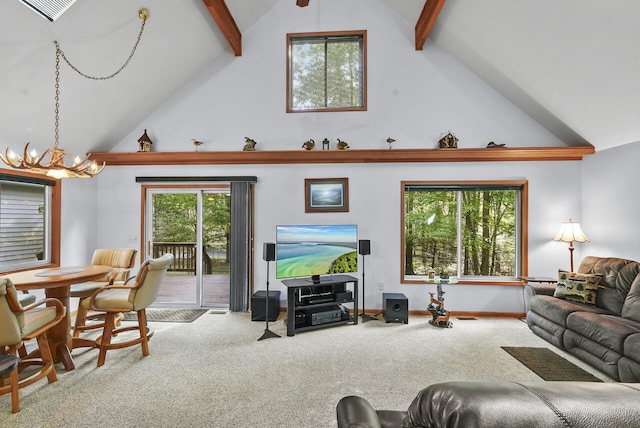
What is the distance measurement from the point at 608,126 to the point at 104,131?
670 centimetres

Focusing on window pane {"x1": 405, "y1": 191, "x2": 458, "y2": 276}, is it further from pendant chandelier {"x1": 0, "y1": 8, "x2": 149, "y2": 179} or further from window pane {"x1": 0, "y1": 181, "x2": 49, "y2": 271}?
window pane {"x1": 0, "y1": 181, "x2": 49, "y2": 271}

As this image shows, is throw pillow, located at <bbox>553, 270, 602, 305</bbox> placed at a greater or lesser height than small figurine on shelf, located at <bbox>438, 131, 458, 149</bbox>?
lesser

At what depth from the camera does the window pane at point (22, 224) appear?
3.51 meters

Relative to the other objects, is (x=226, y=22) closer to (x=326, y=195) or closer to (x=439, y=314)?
(x=326, y=195)

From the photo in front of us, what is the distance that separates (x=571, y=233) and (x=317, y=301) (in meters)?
3.50

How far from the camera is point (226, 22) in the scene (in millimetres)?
4000

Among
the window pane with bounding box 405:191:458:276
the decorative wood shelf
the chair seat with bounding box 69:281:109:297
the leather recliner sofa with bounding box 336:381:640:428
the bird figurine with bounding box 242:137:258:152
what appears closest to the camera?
the leather recliner sofa with bounding box 336:381:640:428

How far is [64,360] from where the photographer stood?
2697 millimetres

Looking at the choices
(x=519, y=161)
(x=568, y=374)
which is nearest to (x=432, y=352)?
(x=568, y=374)

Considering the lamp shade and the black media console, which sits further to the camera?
the lamp shade

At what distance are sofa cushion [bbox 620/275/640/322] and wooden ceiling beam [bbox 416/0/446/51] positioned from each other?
12.1ft

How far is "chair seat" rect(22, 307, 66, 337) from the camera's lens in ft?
7.39

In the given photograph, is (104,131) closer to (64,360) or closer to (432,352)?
(64,360)

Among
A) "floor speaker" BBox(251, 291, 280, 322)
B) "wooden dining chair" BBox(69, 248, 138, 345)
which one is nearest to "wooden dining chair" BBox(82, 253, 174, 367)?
"wooden dining chair" BBox(69, 248, 138, 345)
